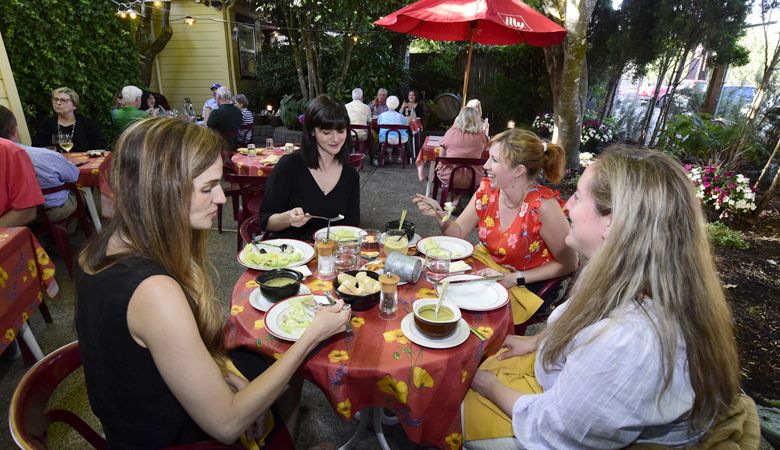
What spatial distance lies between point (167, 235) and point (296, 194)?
1.63 metres

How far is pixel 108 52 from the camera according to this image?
764 centimetres

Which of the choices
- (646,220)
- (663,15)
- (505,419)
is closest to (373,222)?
(505,419)

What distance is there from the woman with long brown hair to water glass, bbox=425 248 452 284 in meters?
0.68

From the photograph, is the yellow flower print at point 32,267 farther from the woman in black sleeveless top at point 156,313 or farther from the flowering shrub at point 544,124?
the flowering shrub at point 544,124

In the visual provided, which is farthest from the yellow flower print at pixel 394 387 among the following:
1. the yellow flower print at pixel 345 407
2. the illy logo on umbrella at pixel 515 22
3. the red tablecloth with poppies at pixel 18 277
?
the illy logo on umbrella at pixel 515 22

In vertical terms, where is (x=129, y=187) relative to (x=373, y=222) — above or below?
above

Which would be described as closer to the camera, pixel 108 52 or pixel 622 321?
pixel 622 321

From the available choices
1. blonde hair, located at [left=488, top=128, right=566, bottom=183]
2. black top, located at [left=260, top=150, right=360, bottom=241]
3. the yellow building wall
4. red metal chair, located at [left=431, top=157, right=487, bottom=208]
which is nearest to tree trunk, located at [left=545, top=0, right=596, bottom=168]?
red metal chair, located at [left=431, top=157, right=487, bottom=208]

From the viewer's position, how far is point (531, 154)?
235 centimetres

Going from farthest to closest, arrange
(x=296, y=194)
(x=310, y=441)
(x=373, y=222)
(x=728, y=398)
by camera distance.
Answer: (x=373, y=222) → (x=296, y=194) → (x=310, y=441) → (x=728, y=398)

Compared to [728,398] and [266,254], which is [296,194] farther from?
[728,398]

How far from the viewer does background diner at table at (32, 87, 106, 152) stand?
472 cm

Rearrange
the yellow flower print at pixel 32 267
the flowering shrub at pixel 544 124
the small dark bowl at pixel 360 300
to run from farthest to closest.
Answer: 1. the flowering shrub at pixel 544 124
2. the yellow flower print at pixel 32 267
3. the small dark bowl at pixel 360 300

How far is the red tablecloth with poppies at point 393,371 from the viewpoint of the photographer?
1.34 m
